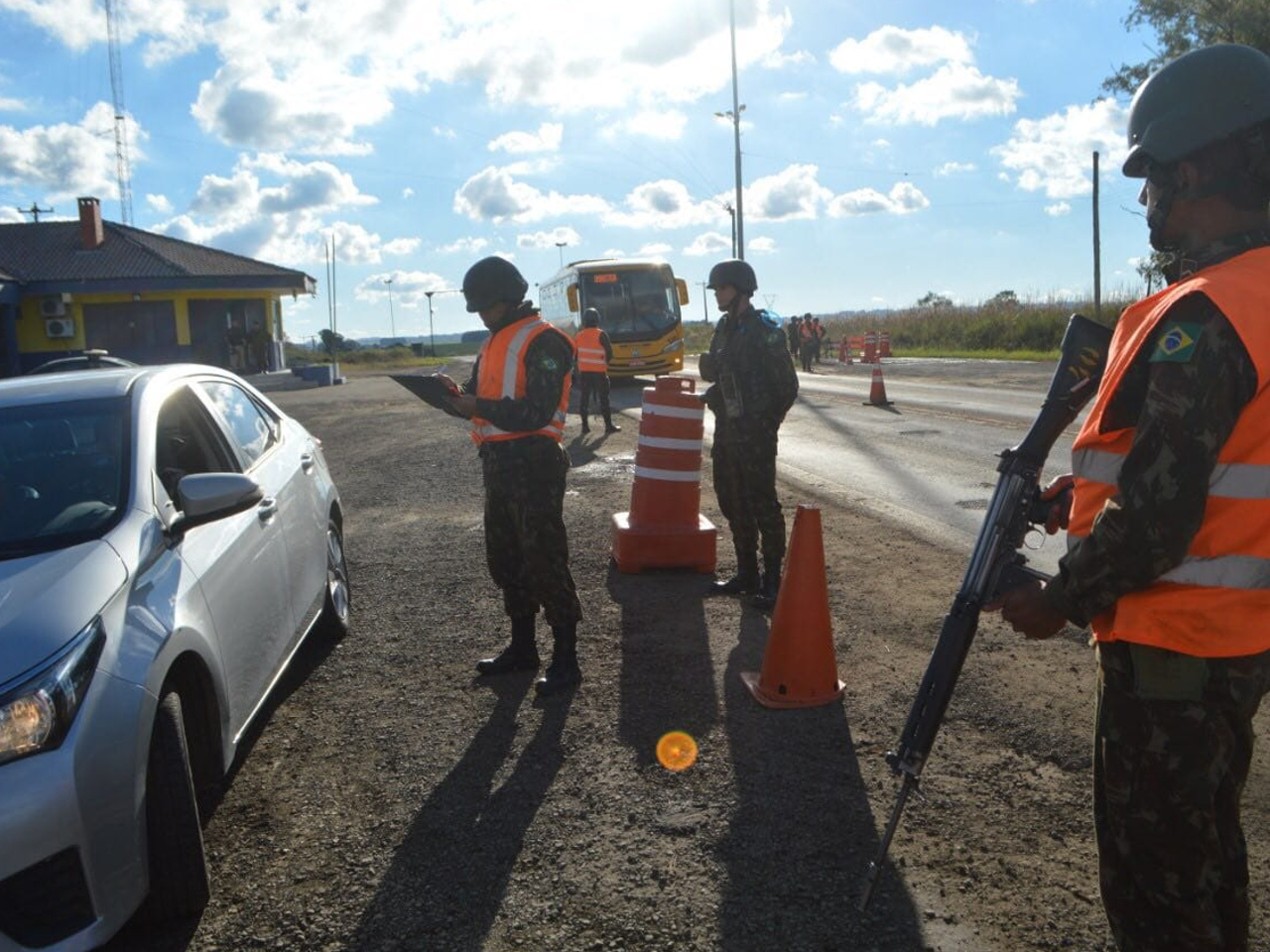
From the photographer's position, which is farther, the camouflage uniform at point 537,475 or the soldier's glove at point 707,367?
the soldier's glove at point 707,367

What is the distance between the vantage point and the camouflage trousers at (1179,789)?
206 centimetres

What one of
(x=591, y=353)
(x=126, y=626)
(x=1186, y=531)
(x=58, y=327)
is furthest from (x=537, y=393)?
(x=58, y=327)

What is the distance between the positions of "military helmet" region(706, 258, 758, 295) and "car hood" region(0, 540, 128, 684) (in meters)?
4.02

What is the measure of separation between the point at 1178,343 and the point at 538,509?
3.37 metres

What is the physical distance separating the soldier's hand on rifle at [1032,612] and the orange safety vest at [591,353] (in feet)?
45.5

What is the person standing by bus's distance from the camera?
6418 millimetres

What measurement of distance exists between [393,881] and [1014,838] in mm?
1905

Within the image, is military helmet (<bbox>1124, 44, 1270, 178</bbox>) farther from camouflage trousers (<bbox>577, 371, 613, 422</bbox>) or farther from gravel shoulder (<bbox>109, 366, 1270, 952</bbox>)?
camouflage trousers (<bbox>577, 371, 613, 422</bbox>)

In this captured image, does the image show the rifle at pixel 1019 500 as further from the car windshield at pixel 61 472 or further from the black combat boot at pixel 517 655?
the black combat boot at pixel 517 655

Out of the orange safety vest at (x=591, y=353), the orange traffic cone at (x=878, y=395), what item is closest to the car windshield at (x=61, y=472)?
the orange safety vest at (x=591, y=353)

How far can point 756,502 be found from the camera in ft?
21.2

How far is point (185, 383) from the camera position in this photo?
4676 millimetres

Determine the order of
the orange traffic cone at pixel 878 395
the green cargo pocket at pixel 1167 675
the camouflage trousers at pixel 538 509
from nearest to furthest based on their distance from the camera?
the green cargo pocket at pixel 1167 675 < the camouflage trousers at pixel 538 509 < the orange traffic cone at pixel 878 395

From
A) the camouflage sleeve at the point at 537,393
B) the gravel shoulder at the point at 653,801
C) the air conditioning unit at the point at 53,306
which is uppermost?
the air conditioning unit at the point at 53,306
